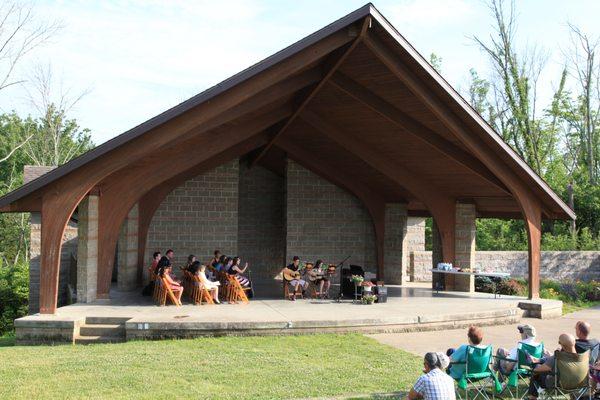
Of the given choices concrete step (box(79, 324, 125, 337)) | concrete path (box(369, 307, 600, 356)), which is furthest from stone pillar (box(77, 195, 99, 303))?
concrete path (box(369, 307, 600, 356))

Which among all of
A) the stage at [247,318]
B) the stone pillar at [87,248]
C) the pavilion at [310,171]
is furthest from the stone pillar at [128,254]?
the stone pillar at [87,248]

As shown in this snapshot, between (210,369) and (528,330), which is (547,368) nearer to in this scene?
(528,330)

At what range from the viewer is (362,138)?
49.0 ft

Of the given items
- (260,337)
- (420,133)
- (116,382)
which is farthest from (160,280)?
(420,133)

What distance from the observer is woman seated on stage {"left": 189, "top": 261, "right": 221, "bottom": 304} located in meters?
12.5

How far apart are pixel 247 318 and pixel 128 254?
19.9 ft

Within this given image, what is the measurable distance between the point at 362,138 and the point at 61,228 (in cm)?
751

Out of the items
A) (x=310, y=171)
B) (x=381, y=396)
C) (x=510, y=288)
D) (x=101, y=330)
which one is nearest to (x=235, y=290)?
(x=101, y=330)

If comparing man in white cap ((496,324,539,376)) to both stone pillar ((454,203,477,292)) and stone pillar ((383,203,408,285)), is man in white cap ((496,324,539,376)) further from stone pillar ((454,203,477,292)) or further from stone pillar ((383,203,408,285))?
stone pillar ((383,203,408,285))

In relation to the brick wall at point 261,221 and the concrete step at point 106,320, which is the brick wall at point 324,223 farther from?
the concrete step at point 106,320

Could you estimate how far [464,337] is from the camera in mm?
10586

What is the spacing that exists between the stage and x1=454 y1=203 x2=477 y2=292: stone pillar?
7.85 feet

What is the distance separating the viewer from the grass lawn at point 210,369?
6852 millimetres

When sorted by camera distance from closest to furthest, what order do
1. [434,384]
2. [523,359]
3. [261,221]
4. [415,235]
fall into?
[434,384]
[523,359]
[261,221]
[415,235]
